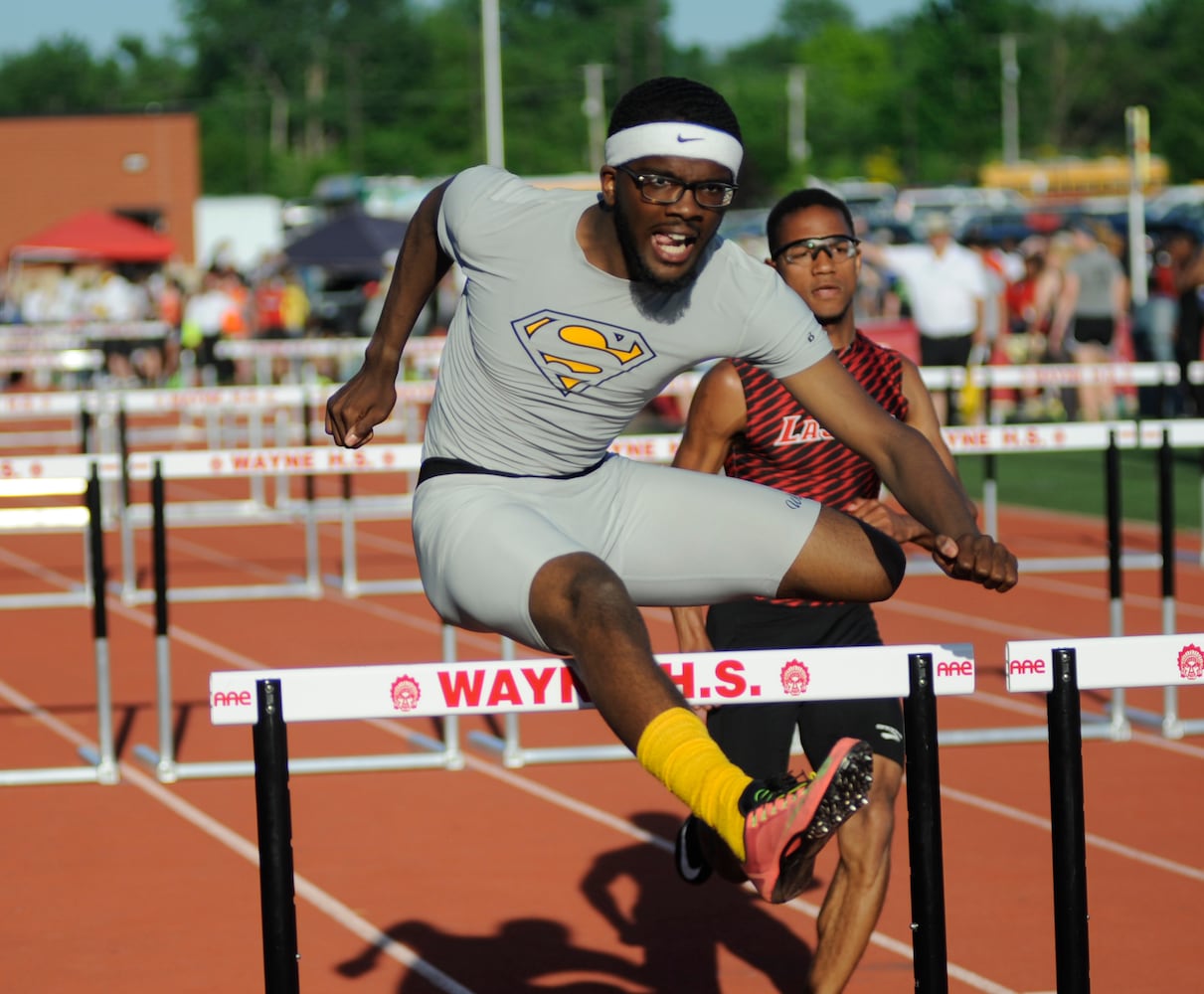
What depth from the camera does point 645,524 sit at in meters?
4.18

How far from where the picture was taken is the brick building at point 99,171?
59.7 metres

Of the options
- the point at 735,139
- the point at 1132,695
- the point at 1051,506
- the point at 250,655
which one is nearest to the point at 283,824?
the point at 735,139

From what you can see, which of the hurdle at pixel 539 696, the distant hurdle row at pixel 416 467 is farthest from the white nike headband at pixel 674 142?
the distant hurdle row at pixel 416 467

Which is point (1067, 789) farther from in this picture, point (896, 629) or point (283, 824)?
point (896, 629)

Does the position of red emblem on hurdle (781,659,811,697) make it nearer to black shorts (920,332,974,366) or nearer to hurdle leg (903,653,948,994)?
hurdle leg (903,653,948,994)

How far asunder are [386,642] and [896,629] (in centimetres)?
285

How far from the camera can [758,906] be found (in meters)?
6.11

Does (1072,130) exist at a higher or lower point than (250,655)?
higher

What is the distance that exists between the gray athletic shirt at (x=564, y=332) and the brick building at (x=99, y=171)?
57042 millimetres

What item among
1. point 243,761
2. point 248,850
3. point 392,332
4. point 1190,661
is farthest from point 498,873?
point 1190,661

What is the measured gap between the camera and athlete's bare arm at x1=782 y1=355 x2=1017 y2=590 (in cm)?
371

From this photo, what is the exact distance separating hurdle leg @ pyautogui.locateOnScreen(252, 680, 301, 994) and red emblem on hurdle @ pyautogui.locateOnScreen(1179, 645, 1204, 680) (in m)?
1.62

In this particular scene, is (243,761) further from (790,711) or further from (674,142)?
(674,142)

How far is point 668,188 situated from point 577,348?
16.1 inches
